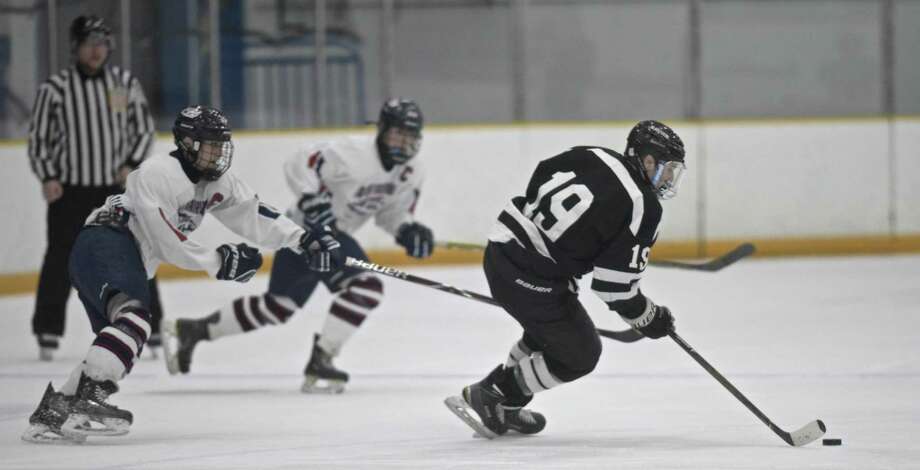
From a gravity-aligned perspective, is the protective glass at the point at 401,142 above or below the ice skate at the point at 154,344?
above

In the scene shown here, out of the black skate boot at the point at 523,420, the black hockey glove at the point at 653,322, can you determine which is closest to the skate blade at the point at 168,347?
the black skate boot at the point at 523,420

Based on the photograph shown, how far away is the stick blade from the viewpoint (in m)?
3.86

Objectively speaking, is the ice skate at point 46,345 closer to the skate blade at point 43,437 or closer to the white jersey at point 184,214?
the white jersey at point 184,214

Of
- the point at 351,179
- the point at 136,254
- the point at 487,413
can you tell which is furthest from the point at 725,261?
the point at 136,254

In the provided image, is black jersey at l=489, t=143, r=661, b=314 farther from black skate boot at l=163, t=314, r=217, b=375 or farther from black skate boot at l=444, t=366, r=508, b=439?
black skate boot at l=163, t=314, r=217, b=375

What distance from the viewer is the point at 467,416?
4.15 m

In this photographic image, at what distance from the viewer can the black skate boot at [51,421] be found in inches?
158

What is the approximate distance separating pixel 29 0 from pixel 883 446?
20.1 ft

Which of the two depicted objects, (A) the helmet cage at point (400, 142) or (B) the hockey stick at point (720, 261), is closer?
(B) the hockey stick at point (720, 261)

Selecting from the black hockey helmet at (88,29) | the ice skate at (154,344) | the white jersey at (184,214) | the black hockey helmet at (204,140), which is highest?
the black hockey helmet at (88,29)

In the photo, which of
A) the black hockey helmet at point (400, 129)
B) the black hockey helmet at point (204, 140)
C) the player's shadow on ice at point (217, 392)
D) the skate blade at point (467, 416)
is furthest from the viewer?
the black hockey helmet at point (400, 129)

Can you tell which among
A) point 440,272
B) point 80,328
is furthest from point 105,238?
point 440,272

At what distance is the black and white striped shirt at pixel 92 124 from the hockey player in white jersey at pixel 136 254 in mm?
1718

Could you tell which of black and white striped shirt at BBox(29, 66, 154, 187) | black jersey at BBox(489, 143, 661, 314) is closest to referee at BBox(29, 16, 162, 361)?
black and white striped shirt at BBox(29, 66, 154, 187)
